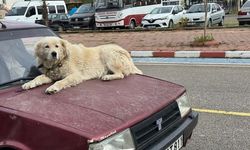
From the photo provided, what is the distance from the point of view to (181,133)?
3.44 m

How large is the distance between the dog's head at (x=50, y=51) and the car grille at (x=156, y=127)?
1142 mm

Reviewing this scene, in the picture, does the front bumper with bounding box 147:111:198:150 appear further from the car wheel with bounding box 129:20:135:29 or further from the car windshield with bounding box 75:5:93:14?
the car windshield with bounding box 75:5:93:14

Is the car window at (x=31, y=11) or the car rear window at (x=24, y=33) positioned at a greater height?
the car rear window at (x=24, y=33)

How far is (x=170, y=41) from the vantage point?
52.4ft

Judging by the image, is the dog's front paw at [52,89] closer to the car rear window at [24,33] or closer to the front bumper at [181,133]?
the car rear window at [24,33]

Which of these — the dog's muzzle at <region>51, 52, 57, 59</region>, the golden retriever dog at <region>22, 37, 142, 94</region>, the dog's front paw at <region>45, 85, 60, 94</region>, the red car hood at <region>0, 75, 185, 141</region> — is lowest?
the red car hood at <region>0, 75, 185, 141</region>

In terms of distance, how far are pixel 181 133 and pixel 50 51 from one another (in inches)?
55.4

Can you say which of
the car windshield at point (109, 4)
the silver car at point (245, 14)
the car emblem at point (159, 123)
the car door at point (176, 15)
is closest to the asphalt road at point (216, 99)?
the car emblem at point (159, 123)

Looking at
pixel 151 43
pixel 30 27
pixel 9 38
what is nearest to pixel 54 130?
pixel 9 38

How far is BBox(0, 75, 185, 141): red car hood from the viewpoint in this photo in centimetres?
276

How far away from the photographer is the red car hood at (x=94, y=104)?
2764mm

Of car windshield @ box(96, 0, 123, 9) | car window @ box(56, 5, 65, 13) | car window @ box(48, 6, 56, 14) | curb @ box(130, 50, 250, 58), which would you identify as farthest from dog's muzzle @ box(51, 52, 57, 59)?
car window @ box(56, 5, 65, 13)

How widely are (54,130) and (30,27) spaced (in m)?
1.78

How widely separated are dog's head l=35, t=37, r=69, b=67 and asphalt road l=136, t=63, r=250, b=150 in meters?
1.92
